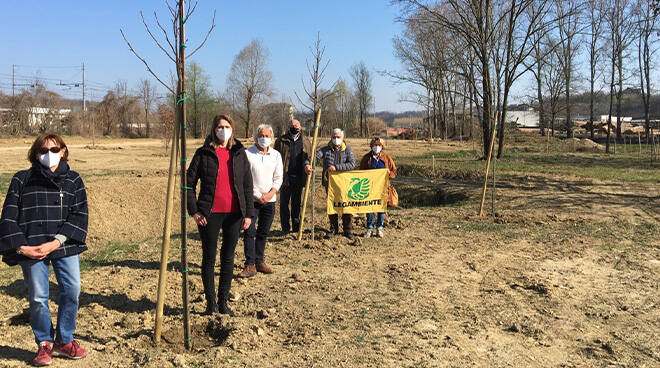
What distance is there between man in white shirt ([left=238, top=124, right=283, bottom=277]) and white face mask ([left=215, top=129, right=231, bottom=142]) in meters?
1.30

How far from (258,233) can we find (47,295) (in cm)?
300

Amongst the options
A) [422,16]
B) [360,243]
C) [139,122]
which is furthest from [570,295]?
[139,122]

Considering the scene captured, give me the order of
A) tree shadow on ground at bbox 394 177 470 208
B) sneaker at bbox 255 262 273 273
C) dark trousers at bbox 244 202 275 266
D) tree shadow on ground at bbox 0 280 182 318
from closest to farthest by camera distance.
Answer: tree shadow on ground at bbox 0 280 182 318 → dark trousers at bbox 244 202 275 266 → sneaker at bbox 255 262 273 273 → tree shadow on ground at bbox 394 177 470 208

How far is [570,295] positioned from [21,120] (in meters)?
46.5

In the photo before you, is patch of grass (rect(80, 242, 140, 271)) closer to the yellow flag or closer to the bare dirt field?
the bare dirt field

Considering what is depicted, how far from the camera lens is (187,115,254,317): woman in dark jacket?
4578 millimetres

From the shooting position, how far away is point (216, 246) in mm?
4770

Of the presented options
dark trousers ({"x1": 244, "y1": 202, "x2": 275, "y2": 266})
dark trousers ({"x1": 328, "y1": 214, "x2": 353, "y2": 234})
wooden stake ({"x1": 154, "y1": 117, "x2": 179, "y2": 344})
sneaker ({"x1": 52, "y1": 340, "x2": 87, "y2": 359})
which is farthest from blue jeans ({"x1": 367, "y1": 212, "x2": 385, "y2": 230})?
sneaker ({"x1": 52, "y1": 340, "x2": 87, "y2": 359})

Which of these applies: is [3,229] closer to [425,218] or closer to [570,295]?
[570,295]

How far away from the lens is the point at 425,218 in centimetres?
1058

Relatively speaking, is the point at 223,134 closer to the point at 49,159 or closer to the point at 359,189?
the point at 49,159

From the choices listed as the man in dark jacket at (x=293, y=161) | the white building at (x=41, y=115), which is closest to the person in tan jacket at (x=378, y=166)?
the man in dark jacket at (x=293, y=161)

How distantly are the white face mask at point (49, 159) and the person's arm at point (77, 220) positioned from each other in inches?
9.0

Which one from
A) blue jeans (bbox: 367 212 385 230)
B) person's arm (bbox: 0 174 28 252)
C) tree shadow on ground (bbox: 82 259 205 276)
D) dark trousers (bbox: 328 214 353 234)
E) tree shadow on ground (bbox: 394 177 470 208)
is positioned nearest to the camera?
person's arm (bbox: 0 174 28 252)
